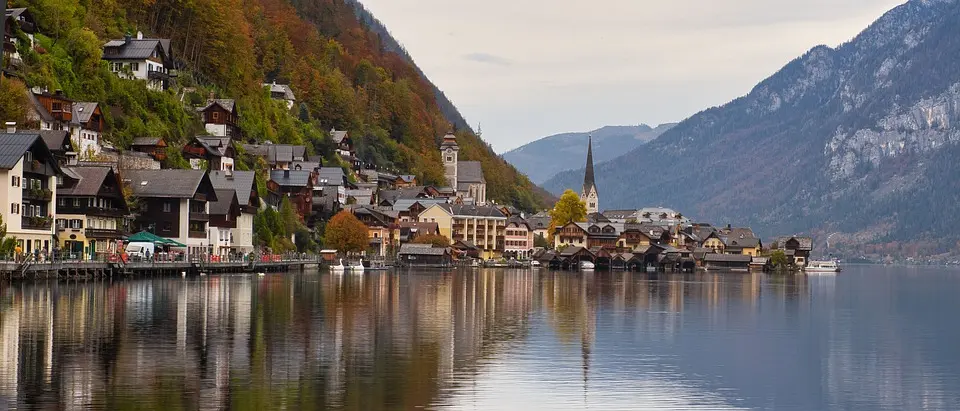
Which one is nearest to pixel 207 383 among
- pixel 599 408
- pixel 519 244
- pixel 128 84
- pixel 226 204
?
pixel 599 408

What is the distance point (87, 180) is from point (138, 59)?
104 feet

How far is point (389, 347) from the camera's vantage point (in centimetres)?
3831

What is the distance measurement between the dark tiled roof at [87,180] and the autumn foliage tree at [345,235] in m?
51.4

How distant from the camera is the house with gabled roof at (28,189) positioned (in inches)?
2603

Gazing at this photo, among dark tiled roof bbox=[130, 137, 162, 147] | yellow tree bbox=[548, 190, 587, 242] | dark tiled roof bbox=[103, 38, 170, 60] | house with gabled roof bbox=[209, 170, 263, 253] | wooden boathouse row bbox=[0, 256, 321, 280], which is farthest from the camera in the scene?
yellow tree bbox=[548, 190, 587, 242]

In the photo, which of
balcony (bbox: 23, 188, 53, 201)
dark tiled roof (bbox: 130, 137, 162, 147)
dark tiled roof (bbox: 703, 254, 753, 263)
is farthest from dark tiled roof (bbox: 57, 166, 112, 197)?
dark tiled roof (bbox: 703, 254, 753, 263)

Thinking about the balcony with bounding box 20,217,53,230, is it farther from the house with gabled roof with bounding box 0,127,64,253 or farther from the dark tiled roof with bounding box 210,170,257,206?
the dark tiled roof with bounding box 210,170,257,206

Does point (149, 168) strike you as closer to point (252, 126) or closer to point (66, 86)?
point (66, 86)

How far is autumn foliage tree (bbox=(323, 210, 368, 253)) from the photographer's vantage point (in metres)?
130

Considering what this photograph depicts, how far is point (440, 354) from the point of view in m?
37.2

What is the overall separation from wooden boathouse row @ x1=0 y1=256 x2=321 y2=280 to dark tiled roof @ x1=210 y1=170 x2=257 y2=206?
5.31m

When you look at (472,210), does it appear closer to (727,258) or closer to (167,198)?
(727,258)

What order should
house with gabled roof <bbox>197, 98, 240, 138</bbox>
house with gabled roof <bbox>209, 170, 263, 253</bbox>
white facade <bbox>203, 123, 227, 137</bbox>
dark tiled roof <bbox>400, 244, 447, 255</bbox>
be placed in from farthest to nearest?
dark tiled roof <bbox>400, 244, 447, 255</bbox>
house with gabled roof <bbox>197, 98, 240, 138</bbox>
white facade <bbox>203, 123, 227, 137</bbox>
house with gabled roof <bbox>209, 170, 263, 253</bbox>

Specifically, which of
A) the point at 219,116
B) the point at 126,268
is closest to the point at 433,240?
the point at 219,116
